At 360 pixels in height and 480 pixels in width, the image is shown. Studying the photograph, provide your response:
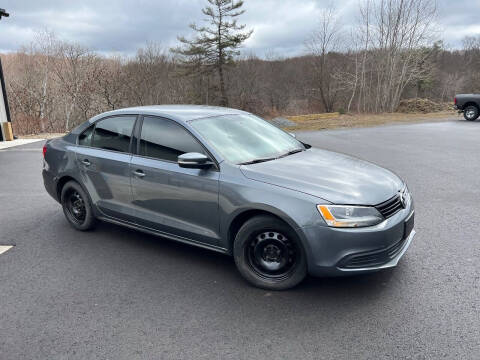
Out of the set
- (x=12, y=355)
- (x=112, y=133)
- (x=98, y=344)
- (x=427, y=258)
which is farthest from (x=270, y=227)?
(x=112, y=133)

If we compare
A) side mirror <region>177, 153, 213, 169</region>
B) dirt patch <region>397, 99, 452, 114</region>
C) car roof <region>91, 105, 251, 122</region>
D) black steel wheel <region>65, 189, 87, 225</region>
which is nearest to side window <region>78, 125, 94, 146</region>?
car roof <region>91, 105, 251, 122</region>

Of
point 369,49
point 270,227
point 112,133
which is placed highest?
point 369,49

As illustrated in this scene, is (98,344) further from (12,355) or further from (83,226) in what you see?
(83,226)

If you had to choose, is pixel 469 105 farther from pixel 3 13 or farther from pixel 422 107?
pixel 3 13

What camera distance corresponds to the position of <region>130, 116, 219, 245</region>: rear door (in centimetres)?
359

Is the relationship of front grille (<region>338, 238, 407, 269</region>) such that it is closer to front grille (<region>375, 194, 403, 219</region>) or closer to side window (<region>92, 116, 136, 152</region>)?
front grille (<region>375, 194, 403, 219</region>)

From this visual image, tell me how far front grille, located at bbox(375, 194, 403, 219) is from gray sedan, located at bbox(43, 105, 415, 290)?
1 cm

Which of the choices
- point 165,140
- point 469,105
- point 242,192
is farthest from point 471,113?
point 242,192

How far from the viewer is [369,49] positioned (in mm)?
32000

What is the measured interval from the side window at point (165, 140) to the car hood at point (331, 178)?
0.71 m

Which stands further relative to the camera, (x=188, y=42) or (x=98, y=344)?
(x=188, y=42)

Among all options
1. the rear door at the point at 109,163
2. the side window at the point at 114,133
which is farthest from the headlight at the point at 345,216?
the side window at the point at 114,133

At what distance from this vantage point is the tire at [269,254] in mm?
3232

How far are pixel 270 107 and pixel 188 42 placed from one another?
13530mm
